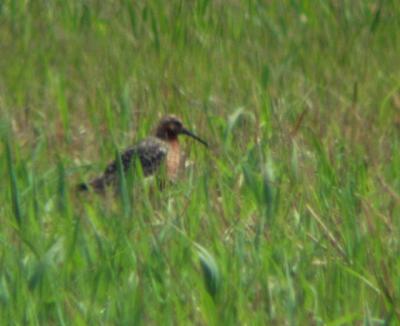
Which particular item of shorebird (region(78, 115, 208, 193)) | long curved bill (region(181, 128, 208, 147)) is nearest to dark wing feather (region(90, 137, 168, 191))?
shorebird (region(78, 115, 208, 193))

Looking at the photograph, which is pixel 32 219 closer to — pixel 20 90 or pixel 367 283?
pixel 367 283

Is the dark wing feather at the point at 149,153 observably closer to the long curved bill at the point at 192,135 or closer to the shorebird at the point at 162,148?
the shorebird at the point at 162,148

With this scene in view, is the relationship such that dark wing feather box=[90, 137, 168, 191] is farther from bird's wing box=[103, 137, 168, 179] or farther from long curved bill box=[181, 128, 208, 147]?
long curved bill box=[181, 128, 208, 147]

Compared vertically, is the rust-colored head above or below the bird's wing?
above

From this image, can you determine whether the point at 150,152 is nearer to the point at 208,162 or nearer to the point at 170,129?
the point at 170,129

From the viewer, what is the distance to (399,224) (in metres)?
5.83

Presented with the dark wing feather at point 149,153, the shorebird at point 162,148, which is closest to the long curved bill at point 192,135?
the shorebird at point 162,148

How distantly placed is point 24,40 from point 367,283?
13.6ft

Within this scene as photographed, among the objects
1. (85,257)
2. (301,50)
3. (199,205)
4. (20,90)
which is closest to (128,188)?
(199,205)

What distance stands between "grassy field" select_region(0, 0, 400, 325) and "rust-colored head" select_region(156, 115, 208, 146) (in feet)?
0.30

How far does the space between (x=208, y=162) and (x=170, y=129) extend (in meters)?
0.63

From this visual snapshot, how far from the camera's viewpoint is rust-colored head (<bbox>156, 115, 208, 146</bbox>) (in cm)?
772

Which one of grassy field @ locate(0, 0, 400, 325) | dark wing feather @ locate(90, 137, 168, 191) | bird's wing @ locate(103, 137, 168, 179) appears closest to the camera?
grassy field @ locate(0, 0, 400, 325)

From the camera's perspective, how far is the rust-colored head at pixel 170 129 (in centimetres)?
772
